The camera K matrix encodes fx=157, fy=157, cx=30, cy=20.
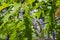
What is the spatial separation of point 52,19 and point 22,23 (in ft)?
0.36

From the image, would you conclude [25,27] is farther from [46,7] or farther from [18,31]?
[46,7]

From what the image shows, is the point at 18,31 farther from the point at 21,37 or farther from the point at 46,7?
the point at 46,7

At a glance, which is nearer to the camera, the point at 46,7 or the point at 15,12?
the point at 15,12

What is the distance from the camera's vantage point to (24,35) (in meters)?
0.40

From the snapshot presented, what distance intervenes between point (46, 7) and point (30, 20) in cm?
13

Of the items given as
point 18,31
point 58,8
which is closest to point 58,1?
point 58,8

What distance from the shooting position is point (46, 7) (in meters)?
0.50

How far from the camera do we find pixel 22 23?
39cm

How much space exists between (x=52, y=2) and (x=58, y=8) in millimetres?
34

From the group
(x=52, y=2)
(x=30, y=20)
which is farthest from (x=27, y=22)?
(x=52, y=2)

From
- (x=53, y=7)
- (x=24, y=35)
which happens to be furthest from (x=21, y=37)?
(x=53, y=7)

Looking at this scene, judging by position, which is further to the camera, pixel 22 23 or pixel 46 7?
pixel 46 7

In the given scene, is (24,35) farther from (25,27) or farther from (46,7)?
(46,7)

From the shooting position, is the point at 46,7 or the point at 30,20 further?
the point at 46,7
